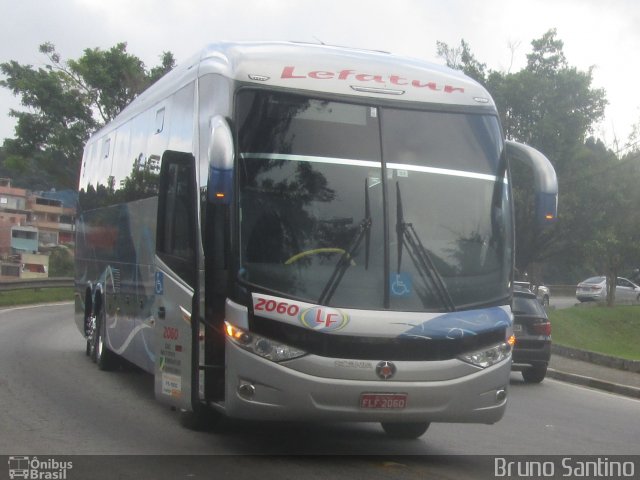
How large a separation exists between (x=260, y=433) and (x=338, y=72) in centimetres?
376

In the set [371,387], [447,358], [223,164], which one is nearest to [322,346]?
[371,387]

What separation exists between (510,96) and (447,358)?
96.1ft

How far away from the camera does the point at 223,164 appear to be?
25.1 ft

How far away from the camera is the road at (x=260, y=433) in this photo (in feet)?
28.3

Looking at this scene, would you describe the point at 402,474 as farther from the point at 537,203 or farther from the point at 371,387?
the point at 537,203

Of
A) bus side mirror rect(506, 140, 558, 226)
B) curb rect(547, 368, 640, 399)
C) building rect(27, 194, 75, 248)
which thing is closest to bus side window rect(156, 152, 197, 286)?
bus side mirror rect(506, 140, 558, 226)

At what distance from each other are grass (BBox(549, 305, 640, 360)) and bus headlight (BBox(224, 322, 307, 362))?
22.0 metres

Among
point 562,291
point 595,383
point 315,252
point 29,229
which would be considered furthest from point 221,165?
point 29,229

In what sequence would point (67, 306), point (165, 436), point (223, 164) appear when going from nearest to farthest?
point (223, 164) < point (165, 436) < point (67, 306)

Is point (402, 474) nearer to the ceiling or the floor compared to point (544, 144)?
nearer to the floor

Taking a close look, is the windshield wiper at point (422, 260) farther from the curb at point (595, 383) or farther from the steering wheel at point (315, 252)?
the curb at point (595, 383)

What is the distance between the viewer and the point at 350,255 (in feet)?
26.7

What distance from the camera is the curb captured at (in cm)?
1661

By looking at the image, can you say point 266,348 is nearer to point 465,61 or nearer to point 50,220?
point 465,61
